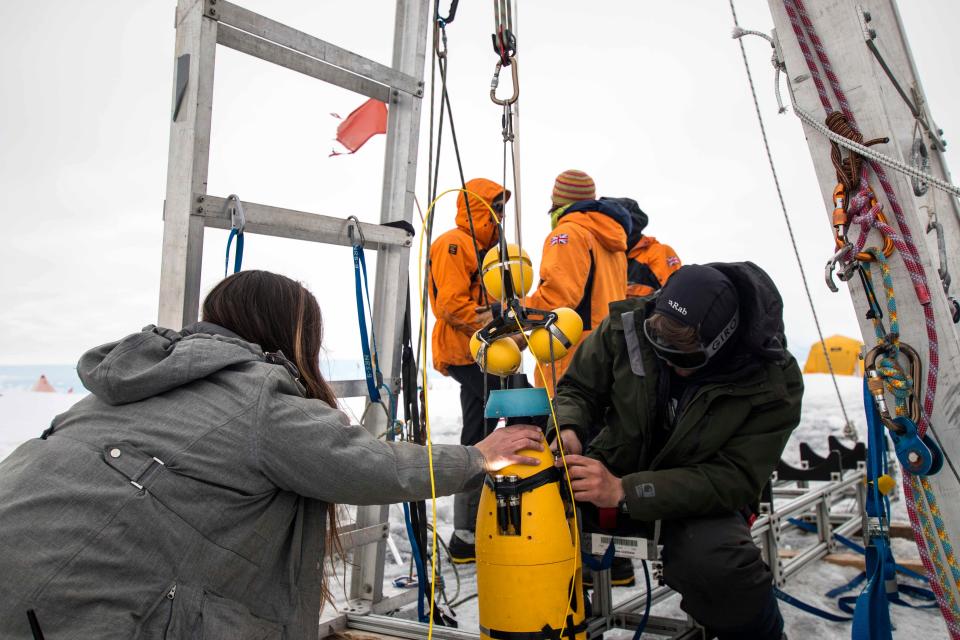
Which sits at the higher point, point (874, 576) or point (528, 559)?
point (528, 559)

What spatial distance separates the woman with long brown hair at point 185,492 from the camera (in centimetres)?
A: 114

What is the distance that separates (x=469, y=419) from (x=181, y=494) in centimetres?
246

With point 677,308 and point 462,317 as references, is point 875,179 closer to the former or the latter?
point 677,308

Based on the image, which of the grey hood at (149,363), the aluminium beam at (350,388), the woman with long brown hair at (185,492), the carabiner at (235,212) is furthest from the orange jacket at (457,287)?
the grey hood at (149,363)

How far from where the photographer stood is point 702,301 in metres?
1.88

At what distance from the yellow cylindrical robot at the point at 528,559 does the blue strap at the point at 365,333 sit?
0.98 meters

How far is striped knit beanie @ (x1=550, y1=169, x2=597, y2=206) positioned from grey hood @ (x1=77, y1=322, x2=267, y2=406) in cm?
271

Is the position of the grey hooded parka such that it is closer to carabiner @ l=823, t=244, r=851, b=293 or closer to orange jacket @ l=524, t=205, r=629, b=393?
carabiner @ l=823, t=244, r=851, b=293

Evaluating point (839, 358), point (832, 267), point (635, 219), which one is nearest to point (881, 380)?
point (832, 267)

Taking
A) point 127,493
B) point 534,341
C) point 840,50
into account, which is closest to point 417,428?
point 534,341

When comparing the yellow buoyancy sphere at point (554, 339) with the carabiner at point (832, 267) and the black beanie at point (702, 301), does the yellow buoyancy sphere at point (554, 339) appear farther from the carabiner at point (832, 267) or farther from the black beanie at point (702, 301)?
the carabiner at point (832, 267)

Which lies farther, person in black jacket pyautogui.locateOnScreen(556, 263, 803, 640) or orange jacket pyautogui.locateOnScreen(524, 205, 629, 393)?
orange jacket pyautogui.locateOnScreen(524, 205, 629, 393)

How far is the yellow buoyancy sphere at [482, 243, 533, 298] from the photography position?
1.78 metres

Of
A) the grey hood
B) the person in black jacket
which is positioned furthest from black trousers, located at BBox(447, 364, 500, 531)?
the grey hood
